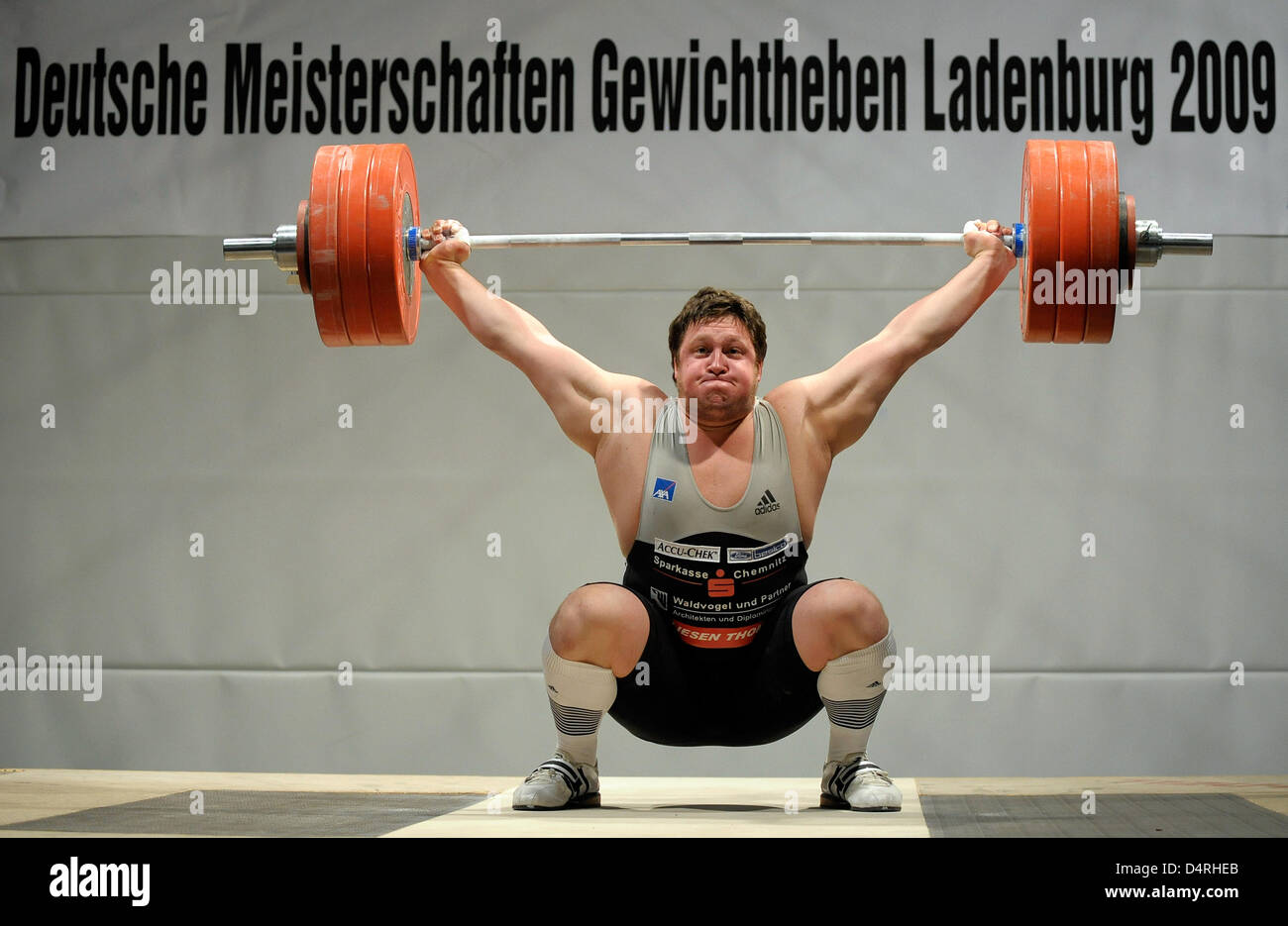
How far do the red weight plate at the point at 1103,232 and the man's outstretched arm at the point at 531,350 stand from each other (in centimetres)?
90

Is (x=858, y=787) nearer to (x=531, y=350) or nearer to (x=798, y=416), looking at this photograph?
(x=798, y=416)

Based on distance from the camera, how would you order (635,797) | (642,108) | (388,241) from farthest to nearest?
(642,108), (635,797), (388,241)

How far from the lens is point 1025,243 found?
236 centimetres

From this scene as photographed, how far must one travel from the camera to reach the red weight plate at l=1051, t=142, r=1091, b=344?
225 cm

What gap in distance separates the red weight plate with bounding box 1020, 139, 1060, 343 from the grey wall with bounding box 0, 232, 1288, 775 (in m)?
1.36

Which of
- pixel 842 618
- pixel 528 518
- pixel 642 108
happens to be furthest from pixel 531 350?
pixel 642 108

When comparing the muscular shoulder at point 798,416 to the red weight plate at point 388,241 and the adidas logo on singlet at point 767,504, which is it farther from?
the red weight plate at point 388,241

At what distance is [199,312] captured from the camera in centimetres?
385

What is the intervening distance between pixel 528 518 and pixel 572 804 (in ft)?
5.48

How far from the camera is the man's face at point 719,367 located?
2.25 meters

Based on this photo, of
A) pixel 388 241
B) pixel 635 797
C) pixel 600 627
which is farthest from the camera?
pixel 635 797
